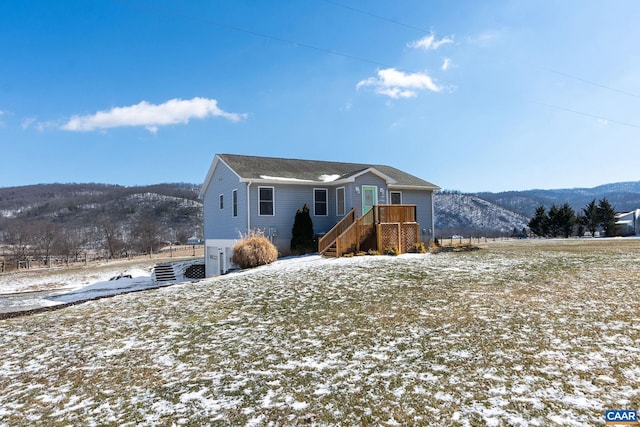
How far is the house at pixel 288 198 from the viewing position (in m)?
17.6

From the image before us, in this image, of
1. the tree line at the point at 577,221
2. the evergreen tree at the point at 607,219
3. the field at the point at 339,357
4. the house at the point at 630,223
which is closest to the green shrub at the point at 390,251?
the field at the point at 339,357

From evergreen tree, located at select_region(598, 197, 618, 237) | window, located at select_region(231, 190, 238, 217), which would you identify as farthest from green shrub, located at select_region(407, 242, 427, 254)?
evergreen tree, located at select_region(598, 197, 618, 237)

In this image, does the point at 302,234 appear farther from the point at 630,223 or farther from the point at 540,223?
the point at 630,223

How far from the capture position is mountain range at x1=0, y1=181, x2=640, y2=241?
89312 mm

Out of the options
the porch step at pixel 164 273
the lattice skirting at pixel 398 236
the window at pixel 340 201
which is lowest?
the porch step at pixel 164 273

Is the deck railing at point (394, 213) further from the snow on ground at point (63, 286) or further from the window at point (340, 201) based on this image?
the snow on ground at point (63, 286)

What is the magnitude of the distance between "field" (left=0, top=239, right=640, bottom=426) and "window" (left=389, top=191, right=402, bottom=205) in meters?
12.3

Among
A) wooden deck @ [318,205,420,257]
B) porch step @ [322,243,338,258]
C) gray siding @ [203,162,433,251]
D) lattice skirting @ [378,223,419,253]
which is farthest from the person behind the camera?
gray siding @ [203,162,433,251]

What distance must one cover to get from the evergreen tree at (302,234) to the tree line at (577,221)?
123ft

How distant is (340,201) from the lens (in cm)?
1916

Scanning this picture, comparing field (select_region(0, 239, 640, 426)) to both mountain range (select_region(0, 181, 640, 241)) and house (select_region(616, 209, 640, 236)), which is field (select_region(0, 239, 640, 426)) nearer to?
house (select_region(616, 209, 640, 236))

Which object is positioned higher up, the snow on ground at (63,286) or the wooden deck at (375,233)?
the wooden deck at (375,233)

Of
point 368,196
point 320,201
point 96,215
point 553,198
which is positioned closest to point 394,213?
point 368,196

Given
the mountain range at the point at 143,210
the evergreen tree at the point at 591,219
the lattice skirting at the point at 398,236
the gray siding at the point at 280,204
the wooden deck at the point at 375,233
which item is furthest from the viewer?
the mountain range at the point at 143,210
